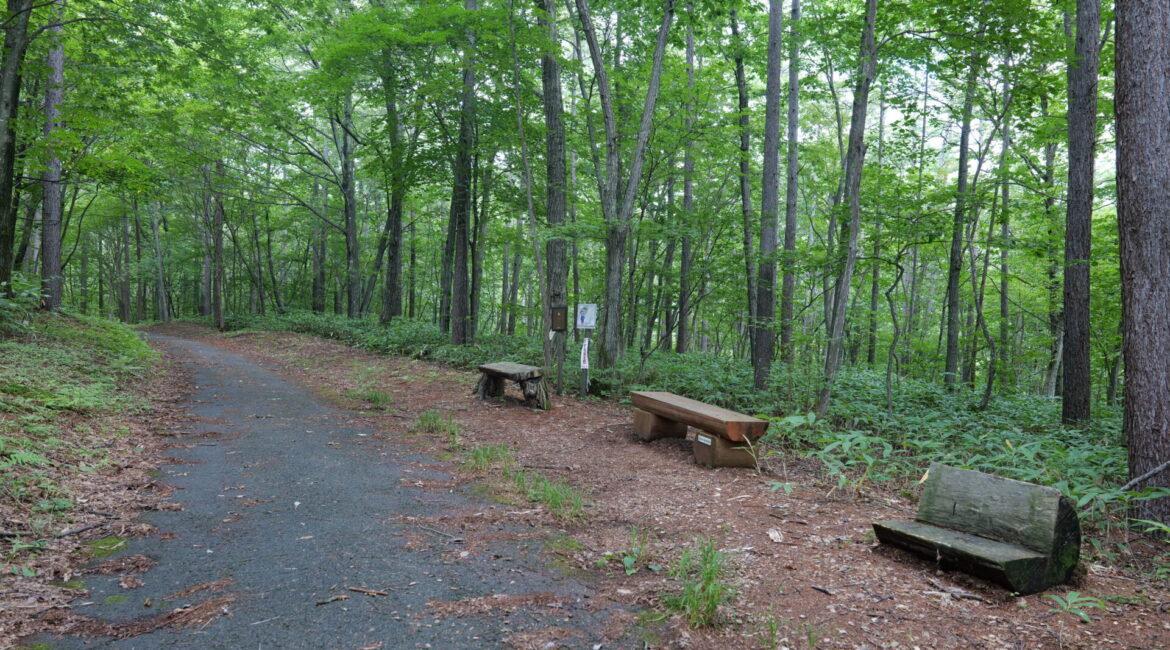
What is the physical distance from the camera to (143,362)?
1018 centimetres

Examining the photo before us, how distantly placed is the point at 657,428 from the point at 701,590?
3747 millimetres

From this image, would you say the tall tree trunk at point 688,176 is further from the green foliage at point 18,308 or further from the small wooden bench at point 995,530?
the green foliage at point 18,308

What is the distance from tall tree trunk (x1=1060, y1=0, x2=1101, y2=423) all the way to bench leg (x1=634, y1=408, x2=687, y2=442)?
18.0 feet

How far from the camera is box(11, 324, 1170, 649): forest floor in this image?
8.70ft

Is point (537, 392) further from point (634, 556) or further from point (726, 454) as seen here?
point (634, 556)

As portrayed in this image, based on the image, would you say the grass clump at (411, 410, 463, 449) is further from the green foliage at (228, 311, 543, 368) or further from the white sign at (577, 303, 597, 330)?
the green foliage at (228, 311, 543, 368)

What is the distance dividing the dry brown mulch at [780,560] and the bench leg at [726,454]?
4.4 inches

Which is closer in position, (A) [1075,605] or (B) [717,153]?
(A) [1075,605]

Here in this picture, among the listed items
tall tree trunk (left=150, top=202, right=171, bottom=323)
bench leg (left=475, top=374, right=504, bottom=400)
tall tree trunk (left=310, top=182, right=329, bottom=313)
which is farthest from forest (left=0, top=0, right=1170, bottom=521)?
tall tree trunk (left=150, top=202, right=171, bottom=323)

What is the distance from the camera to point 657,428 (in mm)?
6578

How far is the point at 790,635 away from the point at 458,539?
2.08 metres

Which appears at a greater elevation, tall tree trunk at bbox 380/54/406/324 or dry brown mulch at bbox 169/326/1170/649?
tall tree trunk at bbox 380/54/406/324

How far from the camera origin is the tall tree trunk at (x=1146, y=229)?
3928 millimetres

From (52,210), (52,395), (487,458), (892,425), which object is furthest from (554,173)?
(52,210)
